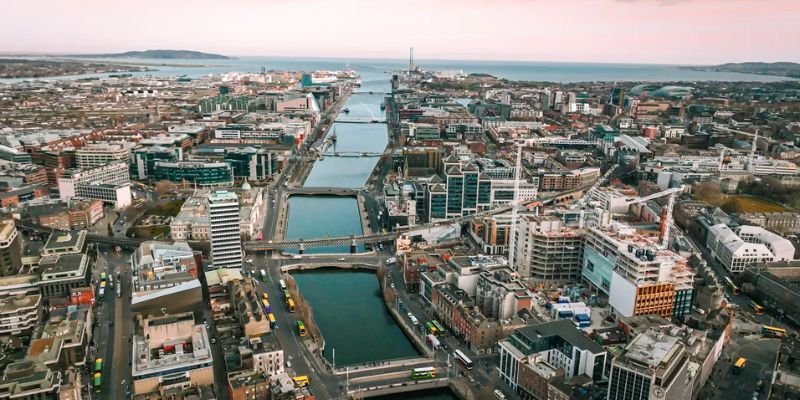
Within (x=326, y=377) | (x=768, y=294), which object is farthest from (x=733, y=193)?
(x=326, y=377)

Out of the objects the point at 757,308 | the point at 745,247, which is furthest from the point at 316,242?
the point at 745,247

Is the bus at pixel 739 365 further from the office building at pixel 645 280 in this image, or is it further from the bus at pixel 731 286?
the bus at pixel 731 286

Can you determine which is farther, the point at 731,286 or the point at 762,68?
the point at 762,68

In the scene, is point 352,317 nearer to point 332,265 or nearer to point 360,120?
point 332,265

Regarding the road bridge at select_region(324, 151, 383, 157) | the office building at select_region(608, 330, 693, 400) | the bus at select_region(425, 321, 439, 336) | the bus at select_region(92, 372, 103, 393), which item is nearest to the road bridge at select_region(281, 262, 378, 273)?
the bus at select_region(425, 321, 439, 336)

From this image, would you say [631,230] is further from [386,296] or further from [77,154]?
[77,154]

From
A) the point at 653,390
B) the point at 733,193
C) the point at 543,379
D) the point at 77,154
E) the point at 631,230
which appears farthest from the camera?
the point at 77,154
